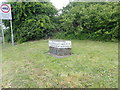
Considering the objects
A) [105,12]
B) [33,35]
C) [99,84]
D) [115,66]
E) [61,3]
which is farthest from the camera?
[61,3]

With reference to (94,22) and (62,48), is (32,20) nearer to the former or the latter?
(94,22)

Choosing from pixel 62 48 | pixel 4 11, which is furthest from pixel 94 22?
pixel 4 11

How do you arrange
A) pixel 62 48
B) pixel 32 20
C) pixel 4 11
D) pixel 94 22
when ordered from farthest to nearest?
pixel 32 20, pixel 94 22, pixel 4 11, pixel 62 48

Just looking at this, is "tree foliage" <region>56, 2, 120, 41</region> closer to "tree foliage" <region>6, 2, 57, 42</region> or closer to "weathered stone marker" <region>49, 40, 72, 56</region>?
"tree foliage" <region>6, 2, 57, 42</region>

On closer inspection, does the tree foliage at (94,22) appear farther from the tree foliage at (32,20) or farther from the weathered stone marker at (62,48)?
the weathered stone marker at (62,48)

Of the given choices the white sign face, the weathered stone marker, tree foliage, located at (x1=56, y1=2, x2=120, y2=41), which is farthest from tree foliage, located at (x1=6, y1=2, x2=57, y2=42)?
the weathered stone marker

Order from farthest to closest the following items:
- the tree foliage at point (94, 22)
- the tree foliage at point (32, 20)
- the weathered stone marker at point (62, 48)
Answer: the tree foliage at point (32, 20) → the tree foliage at point (94, 22) → the weathered stone marker at point (62, 48)

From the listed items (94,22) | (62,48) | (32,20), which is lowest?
(62,48)

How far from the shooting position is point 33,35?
7.85 meters

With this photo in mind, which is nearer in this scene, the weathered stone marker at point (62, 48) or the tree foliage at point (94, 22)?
the weathered stone marker at point (62, 48)

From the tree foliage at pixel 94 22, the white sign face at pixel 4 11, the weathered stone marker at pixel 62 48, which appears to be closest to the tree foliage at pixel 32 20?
the white sign face at pixel 4 11

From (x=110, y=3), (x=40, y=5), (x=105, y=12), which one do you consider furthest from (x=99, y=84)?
(x=40, y=5)

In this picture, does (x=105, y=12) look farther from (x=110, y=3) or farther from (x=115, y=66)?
(x=115, y=66)

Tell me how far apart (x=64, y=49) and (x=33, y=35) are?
15.5 ft
